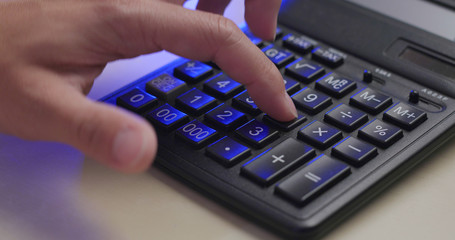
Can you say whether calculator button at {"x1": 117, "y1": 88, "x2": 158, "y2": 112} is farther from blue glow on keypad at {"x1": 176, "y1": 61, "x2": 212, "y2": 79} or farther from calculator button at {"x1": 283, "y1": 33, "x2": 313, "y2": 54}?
calculator button at {"x1": 283, "y1": 33, "x2": 313, "y2": 54}

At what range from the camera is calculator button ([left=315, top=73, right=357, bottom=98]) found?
1.60 ft

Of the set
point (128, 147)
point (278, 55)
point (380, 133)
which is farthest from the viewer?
point (278, 55)

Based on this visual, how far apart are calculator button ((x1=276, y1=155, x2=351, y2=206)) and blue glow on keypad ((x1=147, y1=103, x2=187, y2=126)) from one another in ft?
0.37

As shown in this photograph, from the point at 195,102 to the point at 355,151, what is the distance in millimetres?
139

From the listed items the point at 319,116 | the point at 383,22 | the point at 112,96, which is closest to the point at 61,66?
the point at 112,96

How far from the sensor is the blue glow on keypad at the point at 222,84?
494mm

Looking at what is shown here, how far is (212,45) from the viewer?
1.49 ft

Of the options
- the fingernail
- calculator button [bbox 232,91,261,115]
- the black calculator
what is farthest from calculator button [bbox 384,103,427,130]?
the fingernail

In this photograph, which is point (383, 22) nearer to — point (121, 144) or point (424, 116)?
point (424, 116)

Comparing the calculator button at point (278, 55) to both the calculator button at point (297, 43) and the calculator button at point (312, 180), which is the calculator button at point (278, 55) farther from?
the calculator button at point (312, 180)

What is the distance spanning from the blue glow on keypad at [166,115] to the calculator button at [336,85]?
12 cm

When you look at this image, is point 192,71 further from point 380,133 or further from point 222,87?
point 380,133

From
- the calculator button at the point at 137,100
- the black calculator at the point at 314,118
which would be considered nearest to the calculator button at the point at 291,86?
the black calculator at the point at 314,118

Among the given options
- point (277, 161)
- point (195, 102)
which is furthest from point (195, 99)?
point (277, 161)
